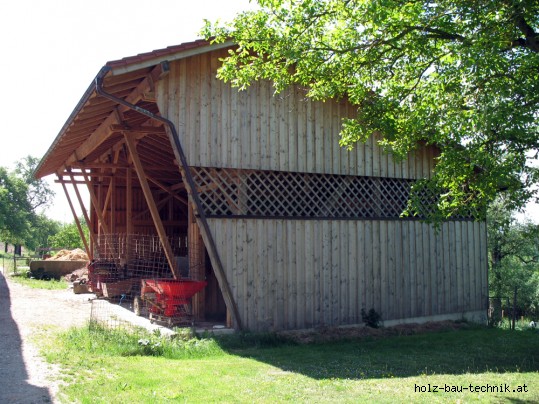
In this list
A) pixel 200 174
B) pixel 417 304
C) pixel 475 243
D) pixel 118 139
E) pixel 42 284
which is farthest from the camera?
pixel 42 284

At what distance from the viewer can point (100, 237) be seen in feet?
61.7

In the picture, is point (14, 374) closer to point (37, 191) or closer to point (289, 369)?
point (289, 369)

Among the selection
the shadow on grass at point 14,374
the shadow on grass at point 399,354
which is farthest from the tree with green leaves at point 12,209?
the shadow on grass at point 399,354

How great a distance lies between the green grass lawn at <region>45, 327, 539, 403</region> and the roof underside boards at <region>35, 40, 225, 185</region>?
4108mm

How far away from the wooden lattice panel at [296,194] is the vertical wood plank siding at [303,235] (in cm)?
17

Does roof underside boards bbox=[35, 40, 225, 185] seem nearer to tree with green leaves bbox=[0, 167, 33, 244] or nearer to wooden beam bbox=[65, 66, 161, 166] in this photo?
wooden beam bbox=[65, 66, 161, 166]

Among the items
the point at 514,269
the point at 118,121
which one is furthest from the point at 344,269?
the point at 514,269

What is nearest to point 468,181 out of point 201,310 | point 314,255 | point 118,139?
point 314,255

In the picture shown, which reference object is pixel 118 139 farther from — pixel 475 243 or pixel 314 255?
pixel 475 243

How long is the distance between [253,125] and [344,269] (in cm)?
348

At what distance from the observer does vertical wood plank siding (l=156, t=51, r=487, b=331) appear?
396 inches

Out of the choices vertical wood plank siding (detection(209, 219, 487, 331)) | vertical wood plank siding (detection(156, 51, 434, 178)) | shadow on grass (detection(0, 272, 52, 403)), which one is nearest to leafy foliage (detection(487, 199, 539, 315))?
vertical wood plank siding (detection(209, 219, 487, 331))

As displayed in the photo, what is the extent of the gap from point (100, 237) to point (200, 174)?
9971mm

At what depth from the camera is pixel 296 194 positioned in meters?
11.2
